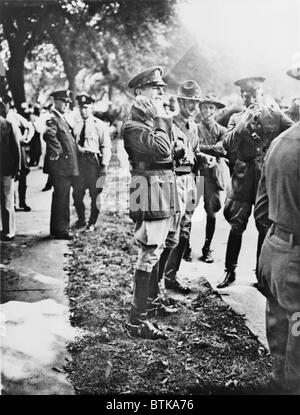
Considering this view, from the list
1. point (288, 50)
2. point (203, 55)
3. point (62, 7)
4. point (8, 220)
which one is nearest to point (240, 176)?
point (288, 50)

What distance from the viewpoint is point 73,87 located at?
8383 mm

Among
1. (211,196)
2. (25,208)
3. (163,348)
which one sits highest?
(211,196)

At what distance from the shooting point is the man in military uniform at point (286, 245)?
2.25 meters

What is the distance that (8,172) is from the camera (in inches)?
222

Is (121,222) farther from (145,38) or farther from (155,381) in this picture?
(155,381)

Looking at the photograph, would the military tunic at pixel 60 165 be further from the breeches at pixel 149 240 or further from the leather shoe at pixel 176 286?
the breeches at pixel 149 240

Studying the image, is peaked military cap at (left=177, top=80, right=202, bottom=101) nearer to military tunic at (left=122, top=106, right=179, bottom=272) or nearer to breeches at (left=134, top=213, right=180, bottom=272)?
military tunic at (left=122, top=106, right=179, bottom=272)

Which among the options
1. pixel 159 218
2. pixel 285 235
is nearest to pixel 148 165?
pixel 159 218

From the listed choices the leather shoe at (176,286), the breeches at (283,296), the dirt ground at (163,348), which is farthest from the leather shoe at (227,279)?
the breeches at (283,296)

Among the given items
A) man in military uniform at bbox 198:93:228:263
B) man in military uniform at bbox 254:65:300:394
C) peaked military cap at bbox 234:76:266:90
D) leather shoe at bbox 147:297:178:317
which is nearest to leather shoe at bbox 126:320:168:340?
leather shoe at bbox 147:297:178:317

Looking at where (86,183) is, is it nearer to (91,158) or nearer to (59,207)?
(91,158)

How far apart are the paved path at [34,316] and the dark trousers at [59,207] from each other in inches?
6.8

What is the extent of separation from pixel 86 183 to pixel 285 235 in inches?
174

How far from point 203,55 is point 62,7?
154 cm
